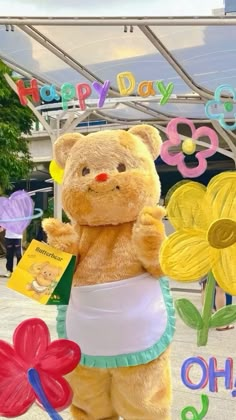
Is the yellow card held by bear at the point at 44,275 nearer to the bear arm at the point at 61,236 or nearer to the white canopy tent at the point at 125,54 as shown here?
the bear arm at the point at 61,236

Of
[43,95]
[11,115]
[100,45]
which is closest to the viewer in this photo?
[43,95]

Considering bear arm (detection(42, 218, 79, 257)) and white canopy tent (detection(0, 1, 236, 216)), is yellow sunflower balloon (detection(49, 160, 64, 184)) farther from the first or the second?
white canopy tent (detection(0, 1, 236, 216))

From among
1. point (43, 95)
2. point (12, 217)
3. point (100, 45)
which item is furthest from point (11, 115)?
point (12, 217)

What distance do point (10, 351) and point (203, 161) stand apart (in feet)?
3.70

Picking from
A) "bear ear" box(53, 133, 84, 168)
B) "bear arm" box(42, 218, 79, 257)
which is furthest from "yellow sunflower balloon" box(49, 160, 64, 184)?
"bear arm" box(42, 218, 79, 257)

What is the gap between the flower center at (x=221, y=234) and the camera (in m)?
2.11

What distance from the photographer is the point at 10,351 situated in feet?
7.50

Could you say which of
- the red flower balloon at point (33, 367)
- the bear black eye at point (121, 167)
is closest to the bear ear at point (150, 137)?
the bear black eye at point (121, 167)

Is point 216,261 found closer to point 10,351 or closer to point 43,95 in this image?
point 10,351

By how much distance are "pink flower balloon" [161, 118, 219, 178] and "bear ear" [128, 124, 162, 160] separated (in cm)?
6

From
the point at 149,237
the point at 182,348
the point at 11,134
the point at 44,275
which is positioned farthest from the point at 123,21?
the point at 11,134

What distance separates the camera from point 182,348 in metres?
4.46

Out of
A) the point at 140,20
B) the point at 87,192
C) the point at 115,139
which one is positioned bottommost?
the point at 87,192

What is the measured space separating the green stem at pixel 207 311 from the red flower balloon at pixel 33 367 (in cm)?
47
